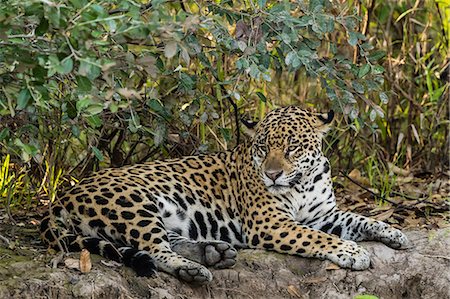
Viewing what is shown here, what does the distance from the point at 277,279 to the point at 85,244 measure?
1.41m

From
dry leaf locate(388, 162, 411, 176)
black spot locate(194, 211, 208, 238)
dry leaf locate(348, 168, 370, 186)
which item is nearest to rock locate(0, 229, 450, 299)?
black spot locate(194, 211, 208, 238)

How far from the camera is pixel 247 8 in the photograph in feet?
24.3

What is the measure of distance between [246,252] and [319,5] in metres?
1.91

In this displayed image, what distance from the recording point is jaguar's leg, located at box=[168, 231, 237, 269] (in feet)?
22.2

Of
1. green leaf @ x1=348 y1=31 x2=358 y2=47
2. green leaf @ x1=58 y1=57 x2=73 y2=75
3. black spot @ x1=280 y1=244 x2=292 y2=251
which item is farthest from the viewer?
black spot @ x1=280 y1=244 x2=292 y2=251

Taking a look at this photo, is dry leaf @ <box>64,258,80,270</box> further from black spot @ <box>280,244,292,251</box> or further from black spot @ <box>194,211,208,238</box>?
Answer: black spot @ <box>280,244,292,251</box>

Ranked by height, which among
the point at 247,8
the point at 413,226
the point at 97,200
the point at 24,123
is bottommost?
the point at 413,226

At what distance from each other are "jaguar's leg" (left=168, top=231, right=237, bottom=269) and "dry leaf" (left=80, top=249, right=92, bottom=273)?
679 millimetres

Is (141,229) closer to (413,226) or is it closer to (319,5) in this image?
(319,5)

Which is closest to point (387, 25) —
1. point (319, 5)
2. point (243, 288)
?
point (319, 5)

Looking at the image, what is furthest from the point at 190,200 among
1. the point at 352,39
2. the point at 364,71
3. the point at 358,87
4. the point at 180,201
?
the point at 352,39

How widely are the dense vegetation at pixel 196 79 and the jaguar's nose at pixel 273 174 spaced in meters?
0.69

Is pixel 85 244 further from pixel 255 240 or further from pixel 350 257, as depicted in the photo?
pixel 350 257

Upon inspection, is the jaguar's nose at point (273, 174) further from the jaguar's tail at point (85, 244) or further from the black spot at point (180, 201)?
the jaguar's tail at point (85, 244)
